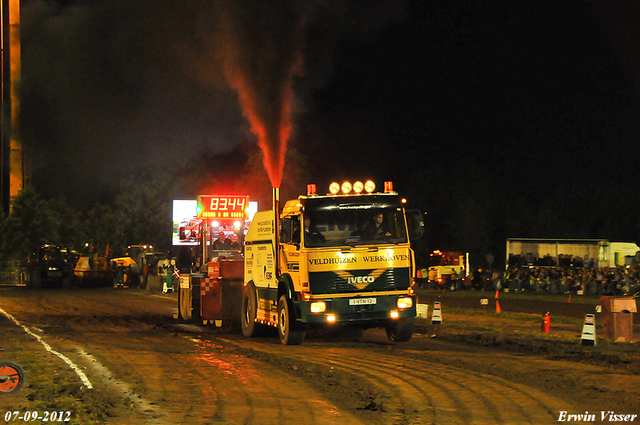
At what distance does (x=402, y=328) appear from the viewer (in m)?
16.0

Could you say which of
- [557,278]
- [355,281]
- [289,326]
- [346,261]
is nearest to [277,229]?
[346,261]

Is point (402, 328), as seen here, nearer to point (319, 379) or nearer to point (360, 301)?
point (360, 301)

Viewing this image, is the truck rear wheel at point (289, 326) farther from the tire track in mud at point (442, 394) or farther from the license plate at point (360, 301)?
the tire track in mud at point (442, 394)

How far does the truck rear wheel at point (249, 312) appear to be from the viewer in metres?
17.6

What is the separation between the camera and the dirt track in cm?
895

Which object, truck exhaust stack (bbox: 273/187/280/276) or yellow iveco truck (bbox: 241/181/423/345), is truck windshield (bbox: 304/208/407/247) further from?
truck exhaust stack (bbox: 273/187/280/276)

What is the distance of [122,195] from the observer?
87.8 meters

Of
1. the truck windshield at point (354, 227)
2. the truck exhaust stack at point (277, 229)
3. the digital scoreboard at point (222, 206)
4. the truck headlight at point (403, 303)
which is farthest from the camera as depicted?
the digital scoreboard at point (222, 206)

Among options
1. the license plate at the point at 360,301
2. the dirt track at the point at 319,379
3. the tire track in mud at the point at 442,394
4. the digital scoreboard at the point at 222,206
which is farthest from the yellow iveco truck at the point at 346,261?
the digital scoreboard at the point at 222,206

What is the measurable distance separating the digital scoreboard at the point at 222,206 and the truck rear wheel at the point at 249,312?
5.28 metres

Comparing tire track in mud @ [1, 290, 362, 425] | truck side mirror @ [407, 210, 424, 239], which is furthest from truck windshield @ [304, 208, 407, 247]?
tire track in mud @ [1, 290, 362, 425]

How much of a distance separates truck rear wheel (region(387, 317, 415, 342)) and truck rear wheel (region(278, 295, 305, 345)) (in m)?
1.94

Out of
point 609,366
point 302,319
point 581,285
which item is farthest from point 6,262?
point 609,366

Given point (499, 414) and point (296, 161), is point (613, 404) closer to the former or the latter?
point (499, 414)
